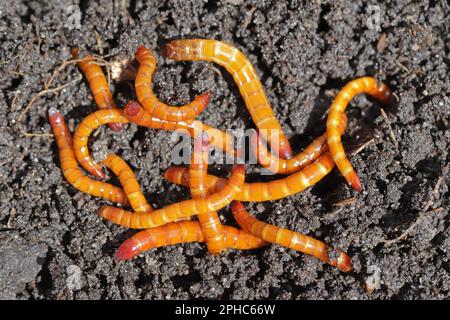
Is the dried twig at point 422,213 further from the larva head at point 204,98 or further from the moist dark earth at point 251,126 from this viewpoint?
the larva head at point 204,98

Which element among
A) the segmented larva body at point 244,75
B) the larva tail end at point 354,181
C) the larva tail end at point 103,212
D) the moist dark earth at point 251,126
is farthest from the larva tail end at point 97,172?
the larva tail end at point 354,181

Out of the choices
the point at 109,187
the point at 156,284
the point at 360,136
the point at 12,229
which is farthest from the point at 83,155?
the point at 360,136

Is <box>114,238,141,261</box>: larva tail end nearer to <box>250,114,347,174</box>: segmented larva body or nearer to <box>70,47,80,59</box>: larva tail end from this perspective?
<box>250,114,347,174</box>: segmented larva body

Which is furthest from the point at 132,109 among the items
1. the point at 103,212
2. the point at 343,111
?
the point at 343,111

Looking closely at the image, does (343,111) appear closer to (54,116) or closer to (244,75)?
(244,75)

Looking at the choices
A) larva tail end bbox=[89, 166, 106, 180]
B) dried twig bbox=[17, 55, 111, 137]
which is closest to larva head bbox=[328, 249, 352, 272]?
larva tail end bbox=[89, 166, 106, 180]
